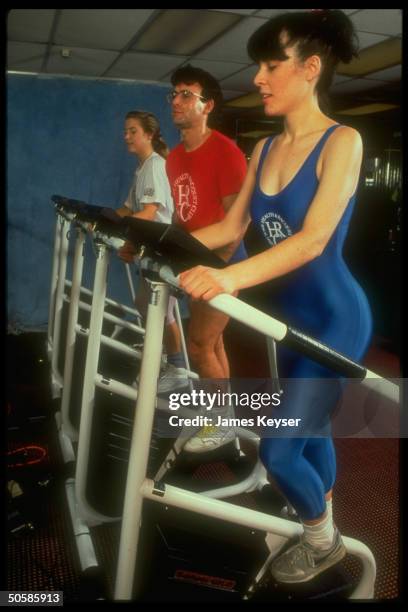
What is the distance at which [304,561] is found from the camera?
126 cm

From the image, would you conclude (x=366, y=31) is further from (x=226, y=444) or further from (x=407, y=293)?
(x=226, y=444)

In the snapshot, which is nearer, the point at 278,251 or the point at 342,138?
the point at 278,251

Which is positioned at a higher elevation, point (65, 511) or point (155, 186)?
point (155, 186)

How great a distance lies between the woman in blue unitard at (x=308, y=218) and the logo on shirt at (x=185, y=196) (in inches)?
29.9

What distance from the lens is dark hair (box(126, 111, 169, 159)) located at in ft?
8.27

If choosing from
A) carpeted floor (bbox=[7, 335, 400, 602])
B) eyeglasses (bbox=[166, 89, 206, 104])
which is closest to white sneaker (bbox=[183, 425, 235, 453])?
carpeted floor (bbox=[7, 335, 400, 602])

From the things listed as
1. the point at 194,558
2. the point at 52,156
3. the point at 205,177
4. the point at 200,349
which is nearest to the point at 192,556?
the point at 194,558

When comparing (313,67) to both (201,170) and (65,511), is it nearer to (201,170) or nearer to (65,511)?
(201,170)

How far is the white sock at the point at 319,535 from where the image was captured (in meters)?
1.22

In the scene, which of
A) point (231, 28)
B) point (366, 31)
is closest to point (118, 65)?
point (231, 28)

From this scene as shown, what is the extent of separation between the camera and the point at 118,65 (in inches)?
100

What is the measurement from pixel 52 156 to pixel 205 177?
1079 mm

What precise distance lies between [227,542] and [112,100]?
228 centimetres

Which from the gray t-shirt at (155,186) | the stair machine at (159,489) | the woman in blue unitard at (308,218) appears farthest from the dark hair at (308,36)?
the gray t-shirt at (155,186)
